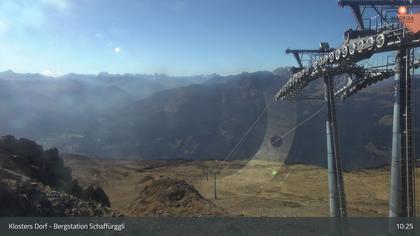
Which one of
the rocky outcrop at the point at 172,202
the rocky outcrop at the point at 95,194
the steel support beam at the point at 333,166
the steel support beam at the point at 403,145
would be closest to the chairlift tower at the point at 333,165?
the steel support beam at the point at 333,166

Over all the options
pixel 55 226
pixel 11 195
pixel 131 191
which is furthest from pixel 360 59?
pixel 131 191

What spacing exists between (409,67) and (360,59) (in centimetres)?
394

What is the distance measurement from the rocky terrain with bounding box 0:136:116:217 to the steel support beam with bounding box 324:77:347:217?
41.8 feet

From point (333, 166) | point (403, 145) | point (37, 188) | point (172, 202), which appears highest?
point (403, 145)

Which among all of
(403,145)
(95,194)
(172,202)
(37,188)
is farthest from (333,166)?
(95,194)

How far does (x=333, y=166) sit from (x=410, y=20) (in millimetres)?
12705

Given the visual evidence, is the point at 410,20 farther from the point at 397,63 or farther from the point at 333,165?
the point at 333,165

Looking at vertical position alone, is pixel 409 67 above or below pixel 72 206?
above

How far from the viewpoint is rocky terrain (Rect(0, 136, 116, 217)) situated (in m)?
22.4

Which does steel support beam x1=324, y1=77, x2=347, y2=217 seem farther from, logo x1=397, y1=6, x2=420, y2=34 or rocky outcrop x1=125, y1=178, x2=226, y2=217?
logo x1=397, y1=6, x2=420, y2=34

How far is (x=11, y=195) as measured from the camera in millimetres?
22344

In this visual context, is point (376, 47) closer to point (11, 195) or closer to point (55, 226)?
point (55, 226)

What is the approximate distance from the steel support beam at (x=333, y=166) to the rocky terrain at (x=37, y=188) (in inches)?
501

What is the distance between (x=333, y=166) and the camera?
29.0 metres
